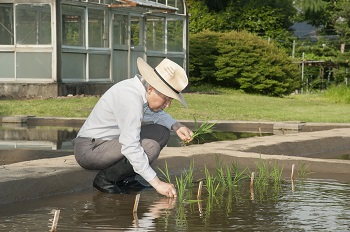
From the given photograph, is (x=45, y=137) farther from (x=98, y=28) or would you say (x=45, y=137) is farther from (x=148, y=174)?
(x=98, y=28)

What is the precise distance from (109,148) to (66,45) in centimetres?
1756

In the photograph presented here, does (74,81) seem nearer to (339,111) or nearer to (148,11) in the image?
(148,11)

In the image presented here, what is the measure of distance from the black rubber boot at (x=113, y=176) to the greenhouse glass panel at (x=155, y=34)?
21.3m

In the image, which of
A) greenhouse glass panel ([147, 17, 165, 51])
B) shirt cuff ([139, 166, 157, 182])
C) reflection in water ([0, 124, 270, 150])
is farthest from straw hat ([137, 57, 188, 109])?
greenhouse glass panel ([147, 17, 165, 51])

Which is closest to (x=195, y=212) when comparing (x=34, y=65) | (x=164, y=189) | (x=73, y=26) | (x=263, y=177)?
(x=164, y=189)

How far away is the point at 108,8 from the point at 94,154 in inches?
760

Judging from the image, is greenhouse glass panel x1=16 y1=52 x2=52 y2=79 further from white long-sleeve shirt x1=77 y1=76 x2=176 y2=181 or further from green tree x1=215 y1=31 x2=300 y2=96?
white long-sleeve shirt x1=77 y1=76 x2=176 y2=181

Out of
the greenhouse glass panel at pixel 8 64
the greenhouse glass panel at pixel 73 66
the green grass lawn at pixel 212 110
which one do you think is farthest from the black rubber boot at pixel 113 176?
the greenhouse glass panel at pixel 8 64

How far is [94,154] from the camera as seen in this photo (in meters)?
7.39

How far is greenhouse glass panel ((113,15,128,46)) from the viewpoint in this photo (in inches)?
1065

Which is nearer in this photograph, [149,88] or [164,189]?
[164,189]

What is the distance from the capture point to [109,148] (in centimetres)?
731

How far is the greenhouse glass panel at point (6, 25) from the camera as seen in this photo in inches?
958

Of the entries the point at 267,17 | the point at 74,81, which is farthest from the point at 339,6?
the point at 74,81
